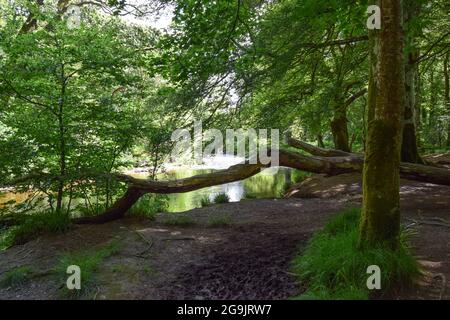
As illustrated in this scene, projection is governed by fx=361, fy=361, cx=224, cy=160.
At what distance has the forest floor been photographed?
3789mm

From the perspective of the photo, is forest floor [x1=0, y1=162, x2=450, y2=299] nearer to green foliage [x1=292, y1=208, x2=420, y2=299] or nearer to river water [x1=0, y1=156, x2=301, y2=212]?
green foliage [x1=292, y1=208, x2=420, y2=299]

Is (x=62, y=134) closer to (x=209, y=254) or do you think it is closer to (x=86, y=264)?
(x=86, y=264)

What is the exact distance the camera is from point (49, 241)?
5.54 metres

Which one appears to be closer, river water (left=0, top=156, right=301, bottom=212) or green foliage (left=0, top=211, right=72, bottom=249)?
green foliage (left=0, top=211, right=72, bottom=249)

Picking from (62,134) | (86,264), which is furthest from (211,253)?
(62,134)

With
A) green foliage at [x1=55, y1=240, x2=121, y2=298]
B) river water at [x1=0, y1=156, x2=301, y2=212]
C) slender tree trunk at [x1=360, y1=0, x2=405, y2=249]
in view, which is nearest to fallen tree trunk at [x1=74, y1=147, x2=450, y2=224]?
green foliage at [x1=55, y1=240, x2=121, y2=298]

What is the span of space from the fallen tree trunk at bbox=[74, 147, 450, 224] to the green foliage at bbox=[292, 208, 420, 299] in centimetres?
304

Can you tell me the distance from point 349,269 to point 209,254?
2060 mm

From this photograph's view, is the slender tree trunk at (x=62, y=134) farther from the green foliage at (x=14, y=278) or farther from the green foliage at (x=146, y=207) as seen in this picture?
the green foliage at (x=14, y=278)

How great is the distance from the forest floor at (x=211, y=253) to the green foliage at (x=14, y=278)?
0.07 meters

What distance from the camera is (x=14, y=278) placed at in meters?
4.28

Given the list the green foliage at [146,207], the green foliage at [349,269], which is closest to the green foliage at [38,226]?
the green foliage at [146,207]

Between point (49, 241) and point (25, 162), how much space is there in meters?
1.32

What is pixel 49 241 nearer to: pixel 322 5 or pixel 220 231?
pixel 220 231
